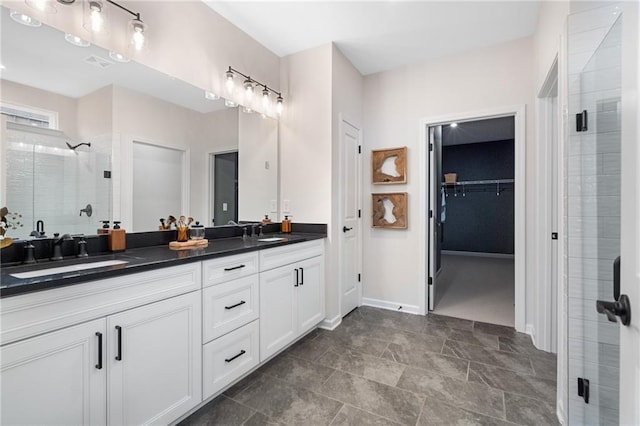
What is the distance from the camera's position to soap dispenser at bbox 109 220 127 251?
66.1 inches

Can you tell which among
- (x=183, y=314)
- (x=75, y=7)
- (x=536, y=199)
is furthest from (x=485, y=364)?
(x=75, y=7)

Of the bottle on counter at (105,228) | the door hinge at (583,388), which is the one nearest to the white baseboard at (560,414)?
the door hinge at (583,388)

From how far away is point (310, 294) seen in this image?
2.51 meters

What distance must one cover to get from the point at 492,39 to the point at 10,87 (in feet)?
11.8

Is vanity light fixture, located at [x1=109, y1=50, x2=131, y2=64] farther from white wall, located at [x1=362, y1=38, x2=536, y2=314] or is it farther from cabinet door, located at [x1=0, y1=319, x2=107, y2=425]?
white wall, located at [x1=362, y1=38, x2=536, y2=314]

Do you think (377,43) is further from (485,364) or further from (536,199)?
(485,364)

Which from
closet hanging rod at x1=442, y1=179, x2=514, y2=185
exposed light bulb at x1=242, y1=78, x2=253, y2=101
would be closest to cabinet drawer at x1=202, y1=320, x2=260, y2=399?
exposed light bulb at x1=242, y1=78, x2=253, y2=101

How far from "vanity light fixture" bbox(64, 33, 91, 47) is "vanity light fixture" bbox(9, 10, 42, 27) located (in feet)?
0.36

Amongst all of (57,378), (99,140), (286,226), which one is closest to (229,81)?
(99,140)

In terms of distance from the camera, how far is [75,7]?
1.56 m

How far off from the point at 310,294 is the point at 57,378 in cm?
172

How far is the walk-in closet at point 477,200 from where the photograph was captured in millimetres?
5434

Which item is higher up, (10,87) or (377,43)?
(377,43)

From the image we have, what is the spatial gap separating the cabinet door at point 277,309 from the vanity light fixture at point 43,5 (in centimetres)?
187
